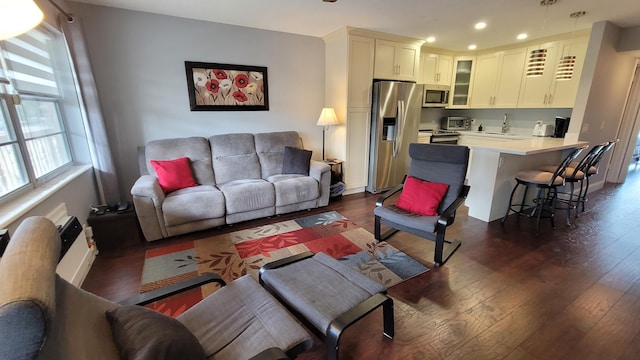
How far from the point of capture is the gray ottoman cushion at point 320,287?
139cm

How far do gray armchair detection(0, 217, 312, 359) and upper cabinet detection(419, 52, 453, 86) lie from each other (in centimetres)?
502

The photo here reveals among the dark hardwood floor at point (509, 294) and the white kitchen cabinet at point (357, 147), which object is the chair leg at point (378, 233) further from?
the white kitchen cabinet at point (357, 147)

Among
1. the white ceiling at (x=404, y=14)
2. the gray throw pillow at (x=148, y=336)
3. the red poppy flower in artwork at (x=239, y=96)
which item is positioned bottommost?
the gray throw pillow at (x=148, y=336)

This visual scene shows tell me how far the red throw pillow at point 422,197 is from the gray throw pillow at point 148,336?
7.17 feet

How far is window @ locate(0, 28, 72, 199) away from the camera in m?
1.88

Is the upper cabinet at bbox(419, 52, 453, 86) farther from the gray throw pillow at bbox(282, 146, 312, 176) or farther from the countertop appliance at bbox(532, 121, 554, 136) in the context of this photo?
the gray throw pillow at bbox(282, 146, 312, 176)

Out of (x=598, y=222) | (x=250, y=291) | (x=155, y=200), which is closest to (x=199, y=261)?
(x=155, y=200)

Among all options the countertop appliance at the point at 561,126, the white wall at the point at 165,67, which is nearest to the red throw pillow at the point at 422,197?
the white wall at the point at 165,67

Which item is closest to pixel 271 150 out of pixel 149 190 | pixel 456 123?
pixel 149 190

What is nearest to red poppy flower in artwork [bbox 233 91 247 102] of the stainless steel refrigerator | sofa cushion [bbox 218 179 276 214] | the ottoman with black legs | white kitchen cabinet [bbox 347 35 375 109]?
sofa cushion [bbox 218 179 276 214]

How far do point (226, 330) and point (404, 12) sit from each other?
140 inches

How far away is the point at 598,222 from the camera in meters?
3.30

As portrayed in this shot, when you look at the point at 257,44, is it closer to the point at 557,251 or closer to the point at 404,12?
the point at 404,12

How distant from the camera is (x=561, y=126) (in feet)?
14.5
